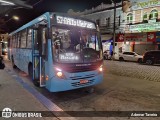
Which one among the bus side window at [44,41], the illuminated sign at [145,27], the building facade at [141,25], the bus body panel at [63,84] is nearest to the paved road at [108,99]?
the bus body panel at [63,84]

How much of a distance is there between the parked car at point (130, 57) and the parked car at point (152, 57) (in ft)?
6.12

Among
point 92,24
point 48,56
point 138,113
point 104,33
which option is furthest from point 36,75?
point 104,33

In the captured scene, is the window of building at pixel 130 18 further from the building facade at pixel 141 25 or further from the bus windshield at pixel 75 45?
the bus windshield at pixel 75 45

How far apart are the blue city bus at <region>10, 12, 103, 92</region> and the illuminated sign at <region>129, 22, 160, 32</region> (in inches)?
731

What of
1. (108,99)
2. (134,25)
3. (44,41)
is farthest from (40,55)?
(134,25)

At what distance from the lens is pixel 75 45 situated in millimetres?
6340

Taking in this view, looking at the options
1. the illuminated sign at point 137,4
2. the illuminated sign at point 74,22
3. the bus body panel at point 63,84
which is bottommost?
the bus body panel at point 63,84

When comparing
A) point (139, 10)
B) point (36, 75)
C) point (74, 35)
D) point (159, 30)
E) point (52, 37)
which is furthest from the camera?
point (139, 10)

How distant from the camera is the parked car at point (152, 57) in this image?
64.2 feet

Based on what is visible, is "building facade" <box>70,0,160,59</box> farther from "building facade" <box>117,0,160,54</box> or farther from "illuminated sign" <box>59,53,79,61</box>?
"illuminated sign" <box>59,53,79,61</box>

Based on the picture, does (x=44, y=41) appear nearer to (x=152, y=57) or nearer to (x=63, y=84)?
(x=63, y=84)

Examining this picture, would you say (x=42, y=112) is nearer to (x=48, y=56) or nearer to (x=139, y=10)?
(x=48, y=56)

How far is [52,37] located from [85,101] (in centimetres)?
254

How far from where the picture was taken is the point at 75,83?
20.0 ft
